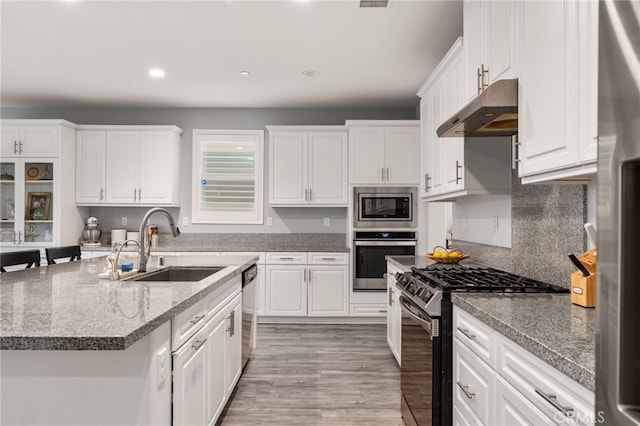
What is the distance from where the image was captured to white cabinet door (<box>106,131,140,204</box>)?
16.3 feet

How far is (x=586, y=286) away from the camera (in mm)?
1458

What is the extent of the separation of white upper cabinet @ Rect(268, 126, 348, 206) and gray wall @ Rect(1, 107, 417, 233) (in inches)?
15.7

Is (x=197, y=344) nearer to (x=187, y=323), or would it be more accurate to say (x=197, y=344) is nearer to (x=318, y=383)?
(x=187, y=323)

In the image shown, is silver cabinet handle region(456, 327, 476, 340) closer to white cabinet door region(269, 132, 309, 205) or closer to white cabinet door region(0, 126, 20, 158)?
white cabinet door region(269, 132, 309, 205)

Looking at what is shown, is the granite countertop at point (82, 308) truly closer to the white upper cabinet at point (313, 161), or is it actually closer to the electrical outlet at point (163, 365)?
the electrical outlet at point (163, 365)

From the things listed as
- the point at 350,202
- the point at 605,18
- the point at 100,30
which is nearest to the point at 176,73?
the point at 100,30

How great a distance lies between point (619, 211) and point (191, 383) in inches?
67.0

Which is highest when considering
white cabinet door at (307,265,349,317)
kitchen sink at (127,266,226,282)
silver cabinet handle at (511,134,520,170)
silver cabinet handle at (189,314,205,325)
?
silver cabinet handle at (511,134,520,170)

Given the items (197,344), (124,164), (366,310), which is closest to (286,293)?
(366,310)

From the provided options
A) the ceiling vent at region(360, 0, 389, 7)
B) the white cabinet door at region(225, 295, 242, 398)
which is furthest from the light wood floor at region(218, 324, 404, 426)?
the ceiling vent at region(360, 0, 389, 7)

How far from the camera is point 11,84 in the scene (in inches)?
173

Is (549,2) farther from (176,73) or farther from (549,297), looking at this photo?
(176,73)

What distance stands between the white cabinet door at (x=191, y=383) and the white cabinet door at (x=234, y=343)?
505 mm

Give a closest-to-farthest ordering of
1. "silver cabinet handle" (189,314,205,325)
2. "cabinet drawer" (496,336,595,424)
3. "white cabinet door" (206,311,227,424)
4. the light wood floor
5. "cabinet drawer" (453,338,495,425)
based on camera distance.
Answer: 1. "cabinet drawer" (496,336,595,424)
2. "cabinet drawer" (453,338,495,425)
3. "silver cabinet handle" (189,314,205,325)
4. "white cabinet door" (206,311,227,424)
5. the light wood floor
